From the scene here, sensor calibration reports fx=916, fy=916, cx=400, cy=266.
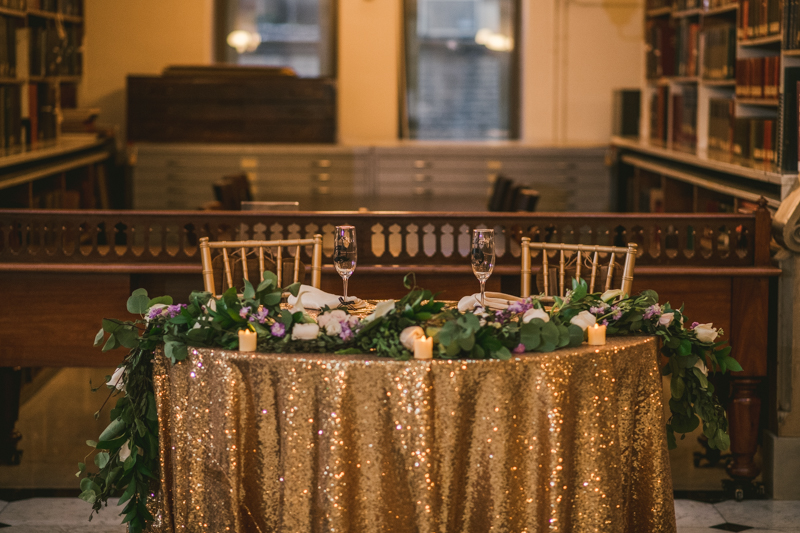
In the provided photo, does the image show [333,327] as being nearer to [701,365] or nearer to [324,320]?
[324,320]

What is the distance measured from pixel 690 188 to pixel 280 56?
12.2 feet

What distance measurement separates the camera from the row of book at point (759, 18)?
3.86m

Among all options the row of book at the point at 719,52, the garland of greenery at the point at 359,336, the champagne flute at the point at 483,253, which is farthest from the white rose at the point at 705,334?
the row of book at the point at 719,52

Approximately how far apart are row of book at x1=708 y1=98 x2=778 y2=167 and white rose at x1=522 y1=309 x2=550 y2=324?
7.71ft

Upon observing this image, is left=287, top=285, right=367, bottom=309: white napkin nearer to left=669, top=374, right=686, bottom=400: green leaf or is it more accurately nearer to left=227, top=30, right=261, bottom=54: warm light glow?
left=669, top=374, right=686, bottom=400: green leaf

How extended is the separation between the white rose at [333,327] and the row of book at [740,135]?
8.64 ft

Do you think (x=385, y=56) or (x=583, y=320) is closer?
(x=583, y=320)

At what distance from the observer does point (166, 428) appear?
2100mm

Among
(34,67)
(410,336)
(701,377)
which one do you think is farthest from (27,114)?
(701,377)

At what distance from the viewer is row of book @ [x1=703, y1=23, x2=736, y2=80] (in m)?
4.61

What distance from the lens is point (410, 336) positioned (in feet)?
6.14

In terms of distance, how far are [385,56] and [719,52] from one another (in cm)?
331

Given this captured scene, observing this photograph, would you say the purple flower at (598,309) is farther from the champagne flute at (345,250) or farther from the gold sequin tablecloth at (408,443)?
the champagne flute at (345,250)

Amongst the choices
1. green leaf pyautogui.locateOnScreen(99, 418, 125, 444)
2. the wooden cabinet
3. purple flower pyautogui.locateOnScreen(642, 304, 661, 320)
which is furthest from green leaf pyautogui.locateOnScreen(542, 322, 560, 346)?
the wooden cabinet
